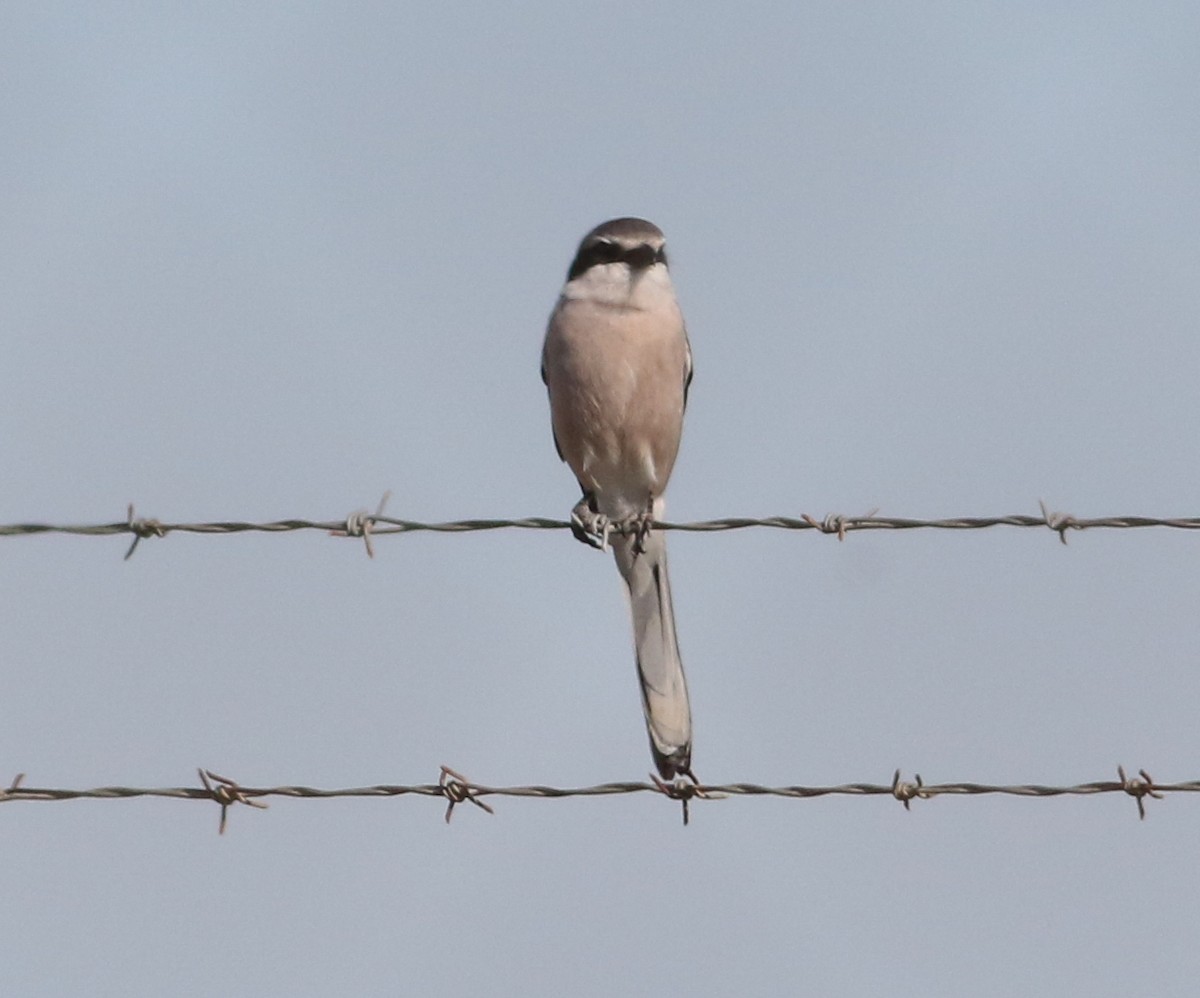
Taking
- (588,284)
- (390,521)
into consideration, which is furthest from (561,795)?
(588,284)

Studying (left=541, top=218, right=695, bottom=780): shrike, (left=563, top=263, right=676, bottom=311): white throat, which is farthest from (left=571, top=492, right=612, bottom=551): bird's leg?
(left=563, top=263, right=676, bottom=311): white throat

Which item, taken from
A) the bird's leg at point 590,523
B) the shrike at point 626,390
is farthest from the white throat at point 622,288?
the bird's leg at point 590,523

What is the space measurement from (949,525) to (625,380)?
8.08ft

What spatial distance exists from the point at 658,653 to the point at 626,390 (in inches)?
43.5

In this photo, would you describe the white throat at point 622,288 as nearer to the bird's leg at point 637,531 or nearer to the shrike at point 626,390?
the shrike at point 626,390

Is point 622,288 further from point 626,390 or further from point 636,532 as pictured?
point 636,532

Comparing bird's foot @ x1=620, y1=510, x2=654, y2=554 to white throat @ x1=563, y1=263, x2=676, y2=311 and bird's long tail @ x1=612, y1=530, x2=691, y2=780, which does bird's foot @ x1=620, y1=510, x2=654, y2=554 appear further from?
white throat @ x1=563, y1=263, x2=676, y2=311

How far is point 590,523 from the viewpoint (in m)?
7.04

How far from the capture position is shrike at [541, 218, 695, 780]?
23.0 feet

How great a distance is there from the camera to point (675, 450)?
7.45 metres

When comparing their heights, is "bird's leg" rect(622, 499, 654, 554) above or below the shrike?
below

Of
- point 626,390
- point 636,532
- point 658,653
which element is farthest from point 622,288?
point 658,653

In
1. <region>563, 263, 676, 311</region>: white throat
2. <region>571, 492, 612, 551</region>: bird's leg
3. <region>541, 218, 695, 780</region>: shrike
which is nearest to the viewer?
<region>571, 492, 612, 551</region>: bird's leg

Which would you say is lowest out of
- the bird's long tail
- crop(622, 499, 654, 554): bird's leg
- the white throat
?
the bird's long tail
